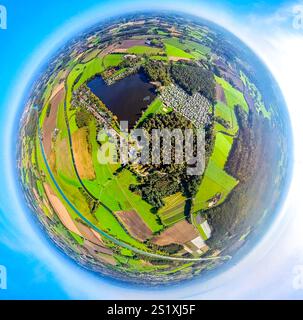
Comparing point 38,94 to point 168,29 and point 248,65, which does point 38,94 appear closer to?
point 168,29

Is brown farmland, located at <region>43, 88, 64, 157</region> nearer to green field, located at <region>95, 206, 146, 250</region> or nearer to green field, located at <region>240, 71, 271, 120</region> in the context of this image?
green field, located at <region>95, 206, 146, 250</region>

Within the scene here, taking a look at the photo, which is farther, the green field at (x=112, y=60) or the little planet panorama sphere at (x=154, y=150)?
the green field at (x=112, y=60)

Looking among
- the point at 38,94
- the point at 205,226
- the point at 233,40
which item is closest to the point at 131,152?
the point at 205,226

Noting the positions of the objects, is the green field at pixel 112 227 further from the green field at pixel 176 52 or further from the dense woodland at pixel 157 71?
the green field at pixel 176 52

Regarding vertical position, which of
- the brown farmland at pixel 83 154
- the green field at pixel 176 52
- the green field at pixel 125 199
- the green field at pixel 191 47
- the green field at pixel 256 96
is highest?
the green field at pixel 191 47

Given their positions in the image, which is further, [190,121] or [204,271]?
[204,271]

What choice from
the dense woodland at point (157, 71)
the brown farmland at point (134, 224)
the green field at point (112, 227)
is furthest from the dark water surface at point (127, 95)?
the green field at point (112, 227)

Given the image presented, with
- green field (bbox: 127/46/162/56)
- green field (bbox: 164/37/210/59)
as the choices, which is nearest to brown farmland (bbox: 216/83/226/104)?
green field (bbox: 164/37/210/59)
